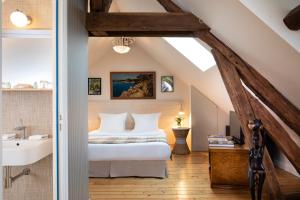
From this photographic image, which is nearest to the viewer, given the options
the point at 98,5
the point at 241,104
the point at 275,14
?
the point at 275,14

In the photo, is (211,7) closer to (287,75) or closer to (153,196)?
(287,75)

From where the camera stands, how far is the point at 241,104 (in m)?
2.29

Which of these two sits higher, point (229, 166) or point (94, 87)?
point (94, 87)

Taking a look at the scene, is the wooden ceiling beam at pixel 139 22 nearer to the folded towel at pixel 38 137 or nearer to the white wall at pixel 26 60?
Result: the white wall at pixel 26 60

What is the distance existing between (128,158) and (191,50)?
1958 millimetres

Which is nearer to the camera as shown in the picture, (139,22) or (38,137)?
(38,137)

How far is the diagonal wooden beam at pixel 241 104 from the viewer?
7.04 feet

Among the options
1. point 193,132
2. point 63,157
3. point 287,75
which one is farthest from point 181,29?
point 193,132

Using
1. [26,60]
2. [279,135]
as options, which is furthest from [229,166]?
[26,60]

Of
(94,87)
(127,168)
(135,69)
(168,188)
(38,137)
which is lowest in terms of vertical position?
(168,188)

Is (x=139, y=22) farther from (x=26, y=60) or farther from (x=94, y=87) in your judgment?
(x=94, y=87)

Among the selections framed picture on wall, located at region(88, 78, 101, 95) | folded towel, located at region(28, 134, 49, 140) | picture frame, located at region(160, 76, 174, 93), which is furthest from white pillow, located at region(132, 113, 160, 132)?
folded towel, located at region(28, 134, 49, 140)

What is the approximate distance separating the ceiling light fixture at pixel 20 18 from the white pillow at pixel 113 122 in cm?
314

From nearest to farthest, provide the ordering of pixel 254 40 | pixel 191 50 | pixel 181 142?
pixel 254 40
pixel 191 50
pixel 181 142
